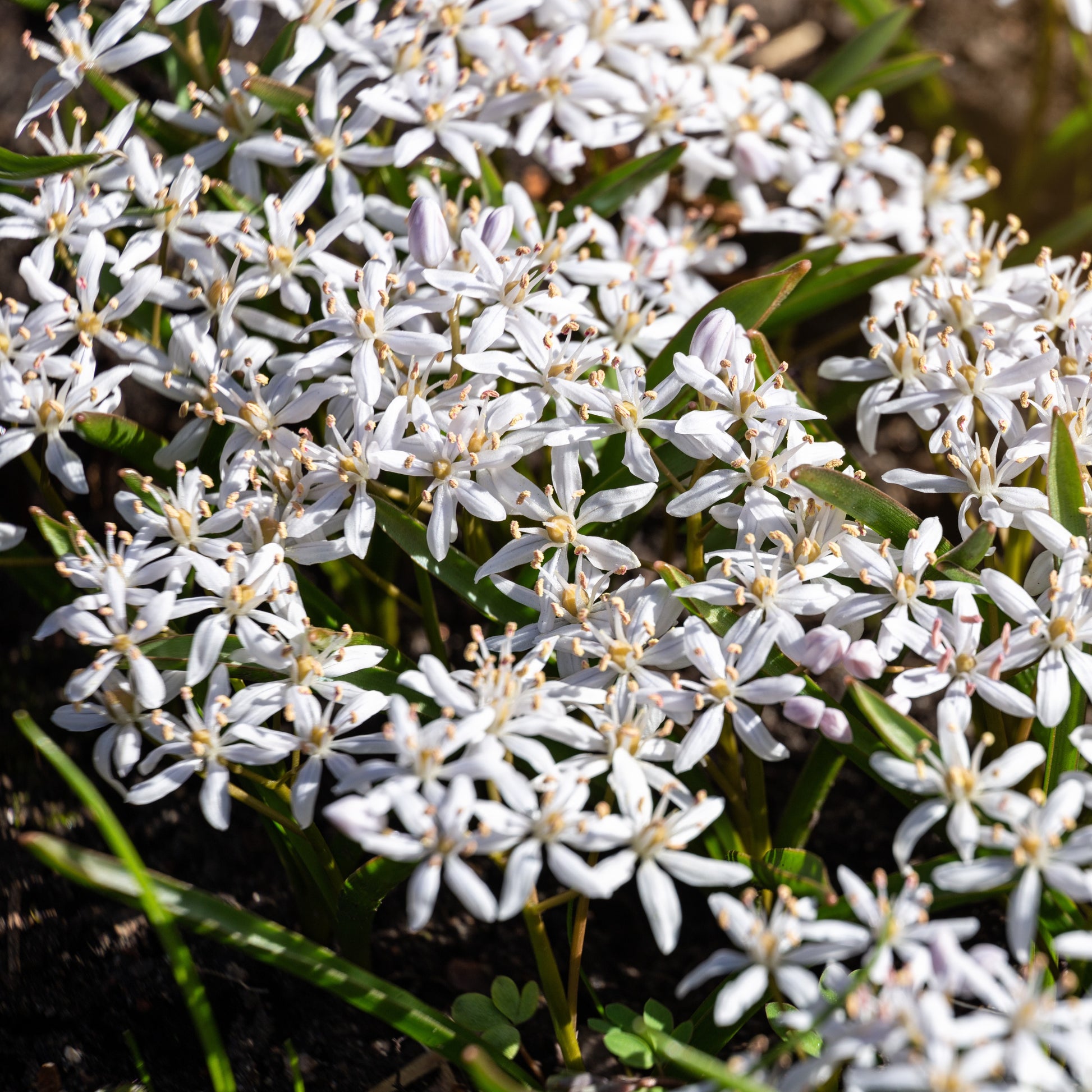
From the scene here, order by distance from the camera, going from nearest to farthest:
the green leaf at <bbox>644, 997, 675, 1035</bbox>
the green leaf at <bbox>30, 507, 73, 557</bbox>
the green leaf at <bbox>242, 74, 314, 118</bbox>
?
the green leaf at <bbox>644, 997, 675, 1035</bbox> → the green leaf at <bbox>30, 507, 73, 557</bbox> → the green leaf at <bbox>242, 74, 314, 118</bbox>

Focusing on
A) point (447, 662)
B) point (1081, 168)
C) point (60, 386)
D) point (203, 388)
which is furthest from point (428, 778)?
point (1081, 168)

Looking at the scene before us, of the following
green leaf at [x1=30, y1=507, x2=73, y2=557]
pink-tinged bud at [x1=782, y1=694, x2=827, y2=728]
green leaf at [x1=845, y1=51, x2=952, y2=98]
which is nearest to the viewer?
pink-tinged bud at [x1=782, y1=694, x2=827, y2=728]

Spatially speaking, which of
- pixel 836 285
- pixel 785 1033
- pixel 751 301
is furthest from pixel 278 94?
pixel 785 1033

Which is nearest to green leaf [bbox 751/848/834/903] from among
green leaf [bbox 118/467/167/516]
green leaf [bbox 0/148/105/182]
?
green leaf [bbox 118/467/167/516]

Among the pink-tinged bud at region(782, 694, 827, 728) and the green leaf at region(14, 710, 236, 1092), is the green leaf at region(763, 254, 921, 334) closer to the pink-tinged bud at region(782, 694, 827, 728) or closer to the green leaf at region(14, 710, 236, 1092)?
the pink-tinged bud at region(782, 694, 827, 728)

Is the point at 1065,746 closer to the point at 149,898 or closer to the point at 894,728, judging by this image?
the point at 894,728

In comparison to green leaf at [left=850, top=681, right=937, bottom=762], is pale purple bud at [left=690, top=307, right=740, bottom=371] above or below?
above

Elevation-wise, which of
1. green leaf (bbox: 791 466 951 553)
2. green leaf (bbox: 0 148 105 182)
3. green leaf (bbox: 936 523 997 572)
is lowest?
green leaf (bbox: 936 523 997 572)
